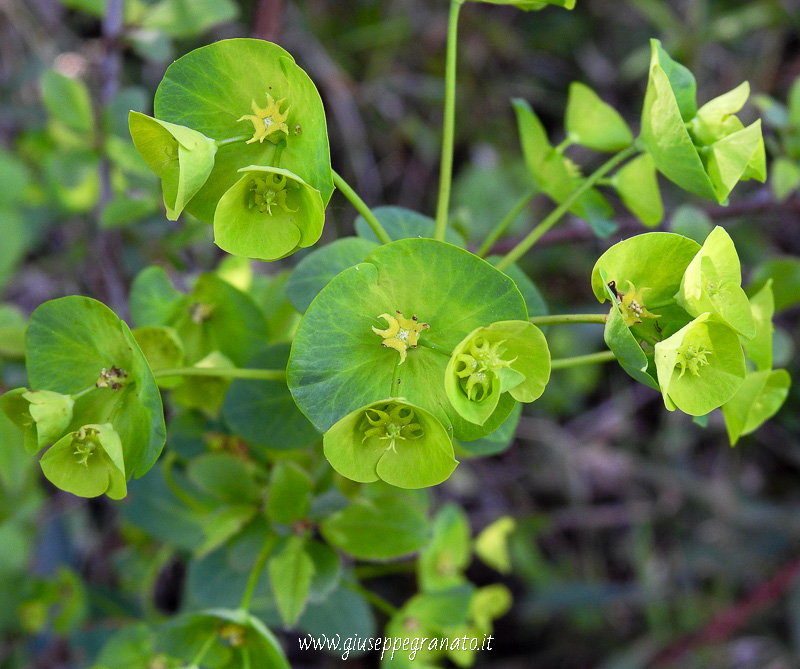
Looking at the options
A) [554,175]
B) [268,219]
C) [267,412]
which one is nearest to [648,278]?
[554,175]

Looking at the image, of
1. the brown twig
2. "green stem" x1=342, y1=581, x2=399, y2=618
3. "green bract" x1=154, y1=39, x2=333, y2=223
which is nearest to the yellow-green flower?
"green bract" x1=154, y1=39, x2=333, y2=223

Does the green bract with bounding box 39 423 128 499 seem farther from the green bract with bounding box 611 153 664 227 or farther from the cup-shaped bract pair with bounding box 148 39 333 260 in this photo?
the green bract with bounding box 611 153 664 227

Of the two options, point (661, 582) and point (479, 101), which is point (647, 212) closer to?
point (661, 582)

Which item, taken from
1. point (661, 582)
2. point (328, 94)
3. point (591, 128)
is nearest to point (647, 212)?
point (591, 128)

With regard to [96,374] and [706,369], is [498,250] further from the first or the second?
[96,374]

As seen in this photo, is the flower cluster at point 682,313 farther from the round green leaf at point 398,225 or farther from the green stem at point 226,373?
the green stem at point 226,373
